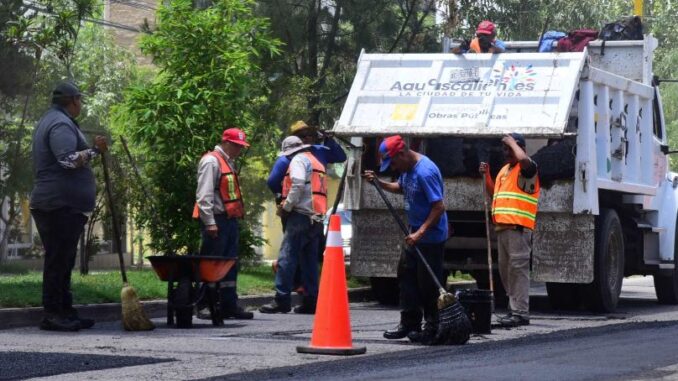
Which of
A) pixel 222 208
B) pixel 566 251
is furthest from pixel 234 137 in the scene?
pixel 566 251

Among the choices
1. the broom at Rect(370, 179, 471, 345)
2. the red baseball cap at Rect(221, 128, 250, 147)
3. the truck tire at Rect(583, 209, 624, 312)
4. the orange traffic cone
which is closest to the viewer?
the orange traffic cone

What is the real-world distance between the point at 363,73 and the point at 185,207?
2.62 m

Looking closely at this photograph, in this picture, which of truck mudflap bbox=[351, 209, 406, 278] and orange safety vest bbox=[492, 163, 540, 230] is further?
truck mudflap bbox=[351, 209, 406, 278]

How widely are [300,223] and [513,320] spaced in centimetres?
263

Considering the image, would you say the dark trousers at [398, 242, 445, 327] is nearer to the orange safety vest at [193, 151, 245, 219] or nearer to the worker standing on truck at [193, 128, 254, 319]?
the worker standing on truck at [193, 128, 254, 319]

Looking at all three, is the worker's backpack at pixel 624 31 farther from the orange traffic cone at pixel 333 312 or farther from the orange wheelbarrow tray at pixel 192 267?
the orange traffic cone at pixel 333 312

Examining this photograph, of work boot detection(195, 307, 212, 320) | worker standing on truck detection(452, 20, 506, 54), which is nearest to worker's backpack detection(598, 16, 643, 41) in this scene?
worker standing on truck detection(452, 20, 506, 54)

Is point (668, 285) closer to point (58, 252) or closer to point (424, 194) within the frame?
point (424, 194)

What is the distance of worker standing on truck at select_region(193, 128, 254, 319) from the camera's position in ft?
45.0

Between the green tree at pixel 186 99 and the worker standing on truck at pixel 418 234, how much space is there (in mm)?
5044

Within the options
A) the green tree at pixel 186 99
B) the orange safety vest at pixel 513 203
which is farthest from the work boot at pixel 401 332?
the green tree at pixel 186 99

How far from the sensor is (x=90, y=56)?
121ft

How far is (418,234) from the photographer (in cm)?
1155

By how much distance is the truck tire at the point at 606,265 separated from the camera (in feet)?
50.6
